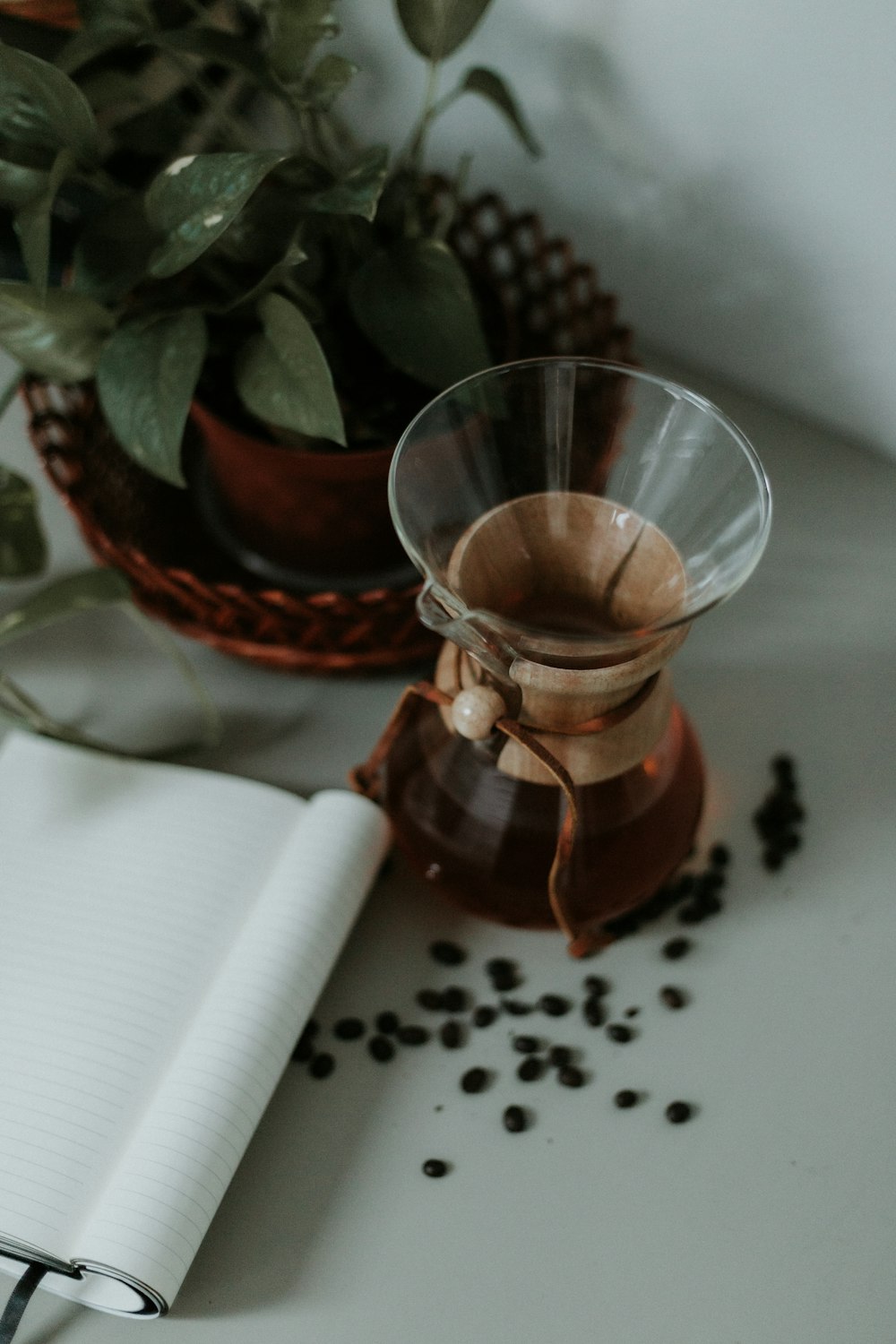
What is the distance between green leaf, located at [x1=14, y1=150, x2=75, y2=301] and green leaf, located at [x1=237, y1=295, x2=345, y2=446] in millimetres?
116

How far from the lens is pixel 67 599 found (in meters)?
0.72

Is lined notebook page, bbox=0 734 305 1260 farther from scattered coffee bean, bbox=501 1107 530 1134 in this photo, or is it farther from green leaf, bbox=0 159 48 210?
green leaf, bbox=0 159 48 210

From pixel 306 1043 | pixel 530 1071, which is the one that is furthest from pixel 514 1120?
pixel 306 1043

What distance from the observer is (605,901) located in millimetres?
675

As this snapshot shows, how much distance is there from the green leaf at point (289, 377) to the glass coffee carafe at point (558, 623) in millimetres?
57

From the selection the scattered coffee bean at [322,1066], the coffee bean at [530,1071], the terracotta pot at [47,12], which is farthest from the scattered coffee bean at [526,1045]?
the terracotta pot at [47,12]

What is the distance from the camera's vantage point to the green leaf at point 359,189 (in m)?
0.60

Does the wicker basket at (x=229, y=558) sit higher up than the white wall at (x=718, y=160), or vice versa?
the white wall at (x=718, y=160)

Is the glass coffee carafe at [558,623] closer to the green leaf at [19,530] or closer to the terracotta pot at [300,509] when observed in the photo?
the terracotta pot at [300,509]

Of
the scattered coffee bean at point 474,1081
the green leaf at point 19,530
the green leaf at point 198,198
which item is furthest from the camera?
the green leaf at point 19,530

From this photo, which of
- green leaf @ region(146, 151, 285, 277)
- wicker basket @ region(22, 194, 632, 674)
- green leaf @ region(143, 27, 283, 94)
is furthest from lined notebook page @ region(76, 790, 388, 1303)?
Answer: green leaf @ region(143, 27, 283, 94)

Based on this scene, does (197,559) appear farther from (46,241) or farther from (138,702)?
(46,241)

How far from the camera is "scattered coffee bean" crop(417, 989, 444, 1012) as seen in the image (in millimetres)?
690

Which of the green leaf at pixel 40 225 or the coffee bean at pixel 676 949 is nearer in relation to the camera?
the green leaf at pixel 40 225
